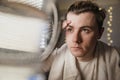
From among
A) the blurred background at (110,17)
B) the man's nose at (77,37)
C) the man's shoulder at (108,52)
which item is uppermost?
the blurred background at (110,17)

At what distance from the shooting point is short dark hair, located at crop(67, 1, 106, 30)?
129cm

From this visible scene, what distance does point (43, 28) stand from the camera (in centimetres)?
135

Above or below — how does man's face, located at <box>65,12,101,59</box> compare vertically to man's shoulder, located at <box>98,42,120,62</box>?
above

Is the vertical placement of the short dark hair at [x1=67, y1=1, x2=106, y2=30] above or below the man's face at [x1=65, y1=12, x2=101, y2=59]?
above

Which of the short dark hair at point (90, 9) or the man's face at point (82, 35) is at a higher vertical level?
the short dark hair at point (90, 9)

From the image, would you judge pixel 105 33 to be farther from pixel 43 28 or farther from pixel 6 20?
pixel 6 20

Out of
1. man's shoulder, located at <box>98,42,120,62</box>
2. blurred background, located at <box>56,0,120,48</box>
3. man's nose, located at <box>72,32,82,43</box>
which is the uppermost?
blurred background, located at <box>56,0,120,48</box>

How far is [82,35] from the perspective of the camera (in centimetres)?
128

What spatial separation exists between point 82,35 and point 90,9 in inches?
4.7

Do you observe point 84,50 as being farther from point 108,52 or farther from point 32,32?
point 32,32

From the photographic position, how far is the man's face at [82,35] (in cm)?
128

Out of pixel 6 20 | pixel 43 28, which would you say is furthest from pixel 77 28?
pixel 6 20

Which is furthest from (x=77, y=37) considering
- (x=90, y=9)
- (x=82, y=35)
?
(x=90, y=9)

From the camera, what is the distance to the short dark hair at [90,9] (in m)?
1.29
